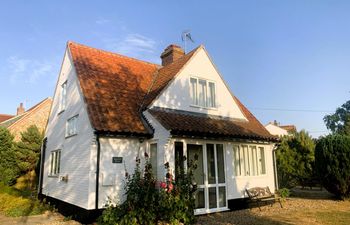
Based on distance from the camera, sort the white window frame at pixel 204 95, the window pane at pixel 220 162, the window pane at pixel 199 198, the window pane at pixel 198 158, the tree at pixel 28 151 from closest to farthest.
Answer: the window pane at pixel 199 198, the window pane at pixel 198 158, the window pane at pixel 220 162, the white window frame at pixel 204 95, the tree at pixel 28 151

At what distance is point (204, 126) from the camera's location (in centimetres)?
1276

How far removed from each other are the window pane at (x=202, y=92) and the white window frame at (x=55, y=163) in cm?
821

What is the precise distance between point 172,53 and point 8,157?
53.4 ft

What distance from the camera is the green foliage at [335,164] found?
1483cm

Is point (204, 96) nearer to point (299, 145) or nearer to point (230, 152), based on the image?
point (230, 152)

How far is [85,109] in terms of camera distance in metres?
Answer: 12.0

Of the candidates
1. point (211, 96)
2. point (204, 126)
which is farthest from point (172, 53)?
point (204, 126)

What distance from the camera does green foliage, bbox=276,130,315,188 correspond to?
19.5m

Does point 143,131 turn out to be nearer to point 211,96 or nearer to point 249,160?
point 211,96

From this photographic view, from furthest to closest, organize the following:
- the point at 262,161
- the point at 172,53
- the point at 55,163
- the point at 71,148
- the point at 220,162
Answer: the point at 172,53 < the point at 55,163 < the point at 262,161 < the point at 71,148 < the point at 220,162

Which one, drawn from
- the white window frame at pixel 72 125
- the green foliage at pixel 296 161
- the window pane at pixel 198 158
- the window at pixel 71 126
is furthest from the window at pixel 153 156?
the green foliage at pixel 296 161

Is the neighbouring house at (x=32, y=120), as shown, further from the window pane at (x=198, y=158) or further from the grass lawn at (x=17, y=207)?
the window pane at (x=198, y=158)

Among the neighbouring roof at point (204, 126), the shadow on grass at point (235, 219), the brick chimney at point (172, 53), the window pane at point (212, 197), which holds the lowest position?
the shadow on grass at point (235, 219)

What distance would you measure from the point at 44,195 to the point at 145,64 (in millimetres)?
10235
